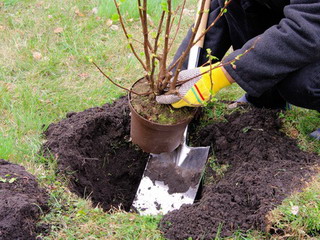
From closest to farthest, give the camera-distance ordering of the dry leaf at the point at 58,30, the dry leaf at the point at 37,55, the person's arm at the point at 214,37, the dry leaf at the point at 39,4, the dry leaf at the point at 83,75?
the person's arm at the point at 214,37
the dry leaf at the point at 83,75
the dry leaf at the point at 37,55
the dry leaf at the point at 58,30
the dry leaf at the point at 39,4

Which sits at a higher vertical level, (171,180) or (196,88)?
(196,88)

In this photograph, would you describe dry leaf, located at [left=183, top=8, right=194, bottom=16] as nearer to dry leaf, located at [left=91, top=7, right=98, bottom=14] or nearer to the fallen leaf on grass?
dry leaf, located at [left=91, top=7, right=98, bottom=14]

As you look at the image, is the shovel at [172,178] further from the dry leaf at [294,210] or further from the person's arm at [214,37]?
the dry leaf at [294,210]

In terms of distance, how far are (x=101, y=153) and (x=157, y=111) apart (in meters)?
0.60

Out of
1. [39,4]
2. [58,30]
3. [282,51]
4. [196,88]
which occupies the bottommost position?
[58,30]

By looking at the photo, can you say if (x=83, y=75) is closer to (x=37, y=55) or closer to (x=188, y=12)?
(x=37, y=55)

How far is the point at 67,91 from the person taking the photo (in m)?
3.29

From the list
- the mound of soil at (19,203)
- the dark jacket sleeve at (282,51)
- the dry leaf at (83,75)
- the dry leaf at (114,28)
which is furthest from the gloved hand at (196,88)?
the dry leaf at (114,28)

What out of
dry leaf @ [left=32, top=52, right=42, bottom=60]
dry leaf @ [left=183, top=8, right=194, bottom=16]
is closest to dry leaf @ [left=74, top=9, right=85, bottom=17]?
dry leaf @ [left=32, top=52, right=42, bottom=60]

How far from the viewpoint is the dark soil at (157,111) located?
2.25 metres

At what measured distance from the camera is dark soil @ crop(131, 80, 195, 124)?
225 centimetres

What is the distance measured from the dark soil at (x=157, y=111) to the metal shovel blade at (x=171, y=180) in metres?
0.34

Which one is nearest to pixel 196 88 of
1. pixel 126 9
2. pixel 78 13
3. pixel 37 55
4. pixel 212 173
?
pixel 212 173

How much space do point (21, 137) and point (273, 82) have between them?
1.76 metres
